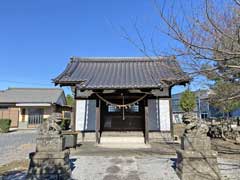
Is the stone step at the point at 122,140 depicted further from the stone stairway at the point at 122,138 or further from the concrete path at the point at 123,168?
the concrete path at the point at 123,168

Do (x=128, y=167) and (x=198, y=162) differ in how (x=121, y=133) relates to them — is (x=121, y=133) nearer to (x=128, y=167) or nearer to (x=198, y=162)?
(x=128, y=167)

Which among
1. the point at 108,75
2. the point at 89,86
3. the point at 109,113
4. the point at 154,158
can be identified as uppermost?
the point at 108,75

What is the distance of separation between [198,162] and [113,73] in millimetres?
7157

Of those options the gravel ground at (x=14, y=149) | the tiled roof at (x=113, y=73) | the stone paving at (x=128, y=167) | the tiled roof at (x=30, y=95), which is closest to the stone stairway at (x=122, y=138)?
the stone paving at (x=128, y=167)

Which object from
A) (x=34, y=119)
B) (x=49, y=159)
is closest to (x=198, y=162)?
(x=49, y=159)

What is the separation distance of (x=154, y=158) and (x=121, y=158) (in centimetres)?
107

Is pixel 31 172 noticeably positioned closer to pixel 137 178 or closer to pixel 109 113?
pixel 137 178

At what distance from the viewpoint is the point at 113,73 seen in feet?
34.2

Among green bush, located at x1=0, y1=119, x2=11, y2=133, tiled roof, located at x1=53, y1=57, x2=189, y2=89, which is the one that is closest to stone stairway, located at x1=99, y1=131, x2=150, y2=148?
tiled roof, located at x1=53, y1=57, x2=189, y2=89

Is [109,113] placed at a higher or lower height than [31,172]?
higher

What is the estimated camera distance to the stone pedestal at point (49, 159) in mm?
4027

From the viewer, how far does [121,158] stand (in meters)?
5.89

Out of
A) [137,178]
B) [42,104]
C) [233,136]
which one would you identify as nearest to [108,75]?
[137,178]

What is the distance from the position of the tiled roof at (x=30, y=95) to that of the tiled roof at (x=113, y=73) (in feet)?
36.9
